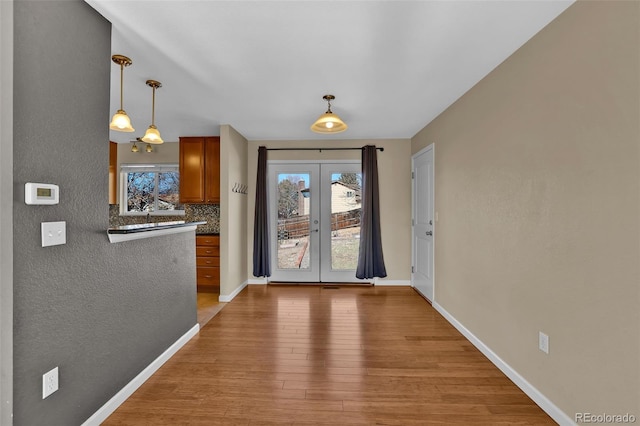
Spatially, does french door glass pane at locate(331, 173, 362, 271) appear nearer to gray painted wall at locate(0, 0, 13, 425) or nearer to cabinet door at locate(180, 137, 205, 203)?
cabinet door at locate(180, 137, 205, 203)

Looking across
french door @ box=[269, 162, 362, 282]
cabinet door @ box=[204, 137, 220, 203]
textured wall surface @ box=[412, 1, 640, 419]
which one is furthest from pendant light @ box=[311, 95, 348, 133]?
cabinet door @ box=[204, 137, 220, 203]

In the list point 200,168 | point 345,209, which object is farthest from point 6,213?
point 345,209

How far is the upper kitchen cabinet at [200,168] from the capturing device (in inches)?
188

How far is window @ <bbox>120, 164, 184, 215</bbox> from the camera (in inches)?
216

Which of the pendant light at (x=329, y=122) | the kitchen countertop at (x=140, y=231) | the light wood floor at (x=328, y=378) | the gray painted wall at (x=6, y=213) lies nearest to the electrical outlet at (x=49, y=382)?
the gray painted wall at (x=6, y=213)

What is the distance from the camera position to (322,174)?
5062 mm

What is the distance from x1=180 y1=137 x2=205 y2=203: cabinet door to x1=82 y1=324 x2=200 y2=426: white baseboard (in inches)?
99.4

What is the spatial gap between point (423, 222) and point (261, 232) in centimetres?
249

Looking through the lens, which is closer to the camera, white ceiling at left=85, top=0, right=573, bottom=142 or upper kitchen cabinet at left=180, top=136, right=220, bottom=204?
white ceiling at left=85, top=0, right=573, bottom=142

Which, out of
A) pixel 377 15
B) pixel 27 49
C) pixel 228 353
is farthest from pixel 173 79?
pixel 228 353

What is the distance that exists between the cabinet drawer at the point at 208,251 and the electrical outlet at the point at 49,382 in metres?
3.23

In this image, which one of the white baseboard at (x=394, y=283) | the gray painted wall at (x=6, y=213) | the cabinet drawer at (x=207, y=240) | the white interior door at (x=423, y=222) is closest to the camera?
the gray painted wall at (x=6, y=213)

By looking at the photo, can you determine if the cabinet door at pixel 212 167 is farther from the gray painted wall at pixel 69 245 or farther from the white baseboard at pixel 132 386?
the gray painted wall at pixel 69 245

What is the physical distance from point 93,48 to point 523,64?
2.86 metres
